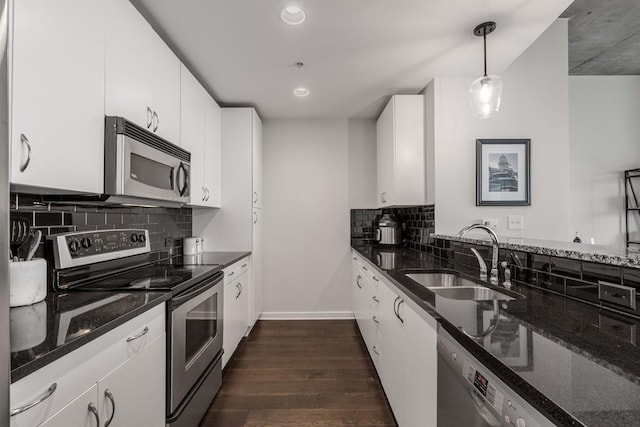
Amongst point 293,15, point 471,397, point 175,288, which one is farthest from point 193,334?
point 293,15

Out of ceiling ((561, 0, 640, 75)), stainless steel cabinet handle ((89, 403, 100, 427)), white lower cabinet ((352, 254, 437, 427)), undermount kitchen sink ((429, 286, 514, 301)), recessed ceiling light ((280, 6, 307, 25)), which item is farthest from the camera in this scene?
ceiling ((561, 0, 640, 75))

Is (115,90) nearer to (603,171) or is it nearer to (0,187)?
(0,187)

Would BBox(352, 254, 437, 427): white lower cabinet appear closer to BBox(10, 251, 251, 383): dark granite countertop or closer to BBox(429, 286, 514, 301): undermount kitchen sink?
BBox(429, 286, 514, 301): undermount kitchen sink

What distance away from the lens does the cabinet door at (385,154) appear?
9.70ft

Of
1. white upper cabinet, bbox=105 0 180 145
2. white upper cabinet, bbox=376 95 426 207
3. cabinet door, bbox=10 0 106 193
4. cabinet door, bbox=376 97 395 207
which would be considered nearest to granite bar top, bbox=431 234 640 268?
white upper cabinet, bbox=376 95 426 207

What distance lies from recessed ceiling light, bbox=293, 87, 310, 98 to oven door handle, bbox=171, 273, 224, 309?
178 cm

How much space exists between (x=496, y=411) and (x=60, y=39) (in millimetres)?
1803

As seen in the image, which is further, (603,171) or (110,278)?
(603,171)

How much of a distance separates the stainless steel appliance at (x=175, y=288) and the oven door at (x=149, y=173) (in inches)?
13.9

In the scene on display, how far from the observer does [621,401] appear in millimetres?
505

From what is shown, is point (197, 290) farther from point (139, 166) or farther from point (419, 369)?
point (419, 369)

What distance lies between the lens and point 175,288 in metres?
1.45

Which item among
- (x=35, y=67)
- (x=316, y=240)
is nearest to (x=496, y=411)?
(x=35, y=67)

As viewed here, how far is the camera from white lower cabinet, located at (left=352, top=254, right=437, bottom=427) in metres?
1.18
